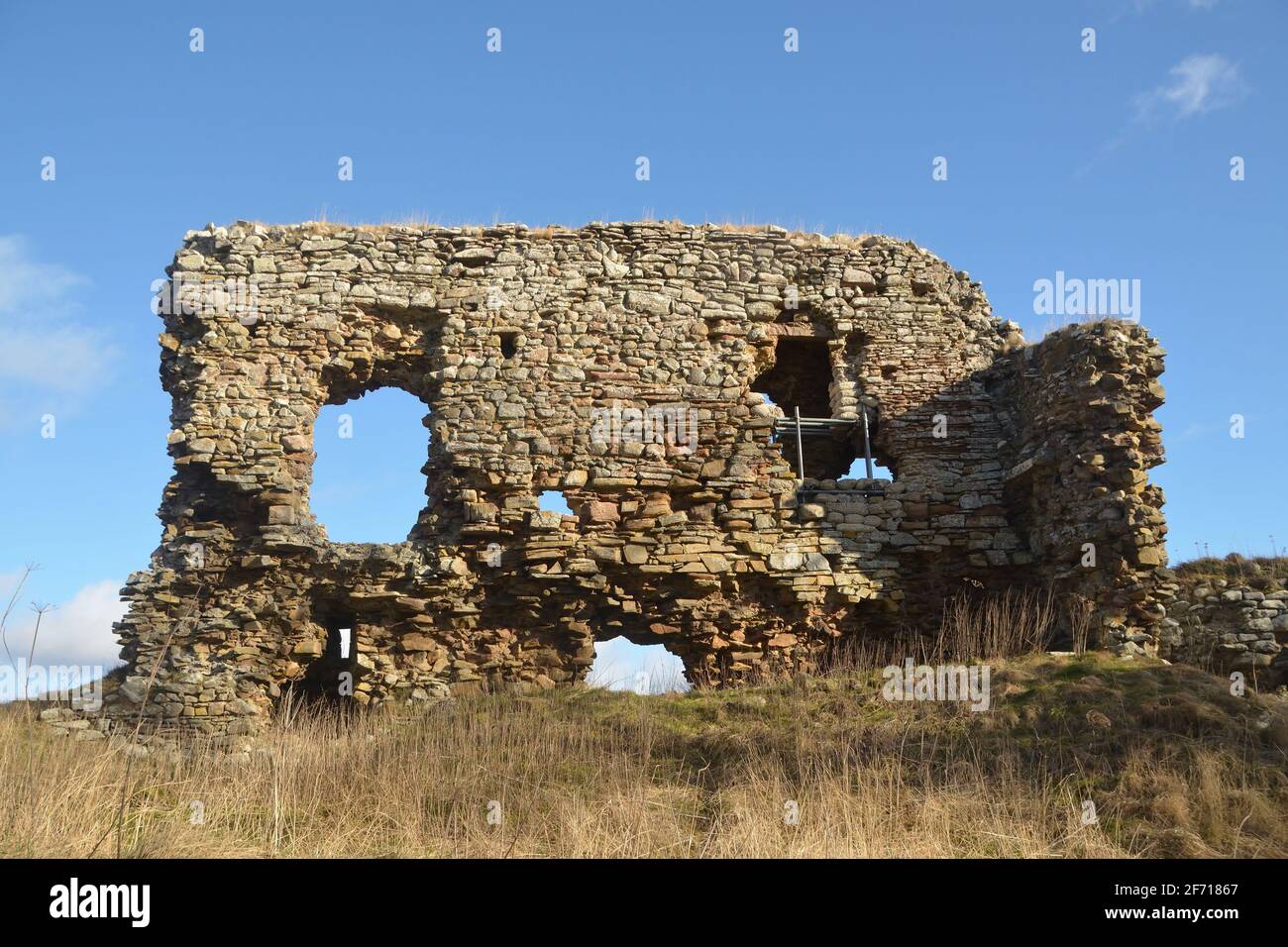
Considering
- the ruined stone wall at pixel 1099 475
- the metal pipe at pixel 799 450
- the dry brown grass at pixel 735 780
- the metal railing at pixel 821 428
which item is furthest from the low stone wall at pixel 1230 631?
the metal pipe at pixel 799 450

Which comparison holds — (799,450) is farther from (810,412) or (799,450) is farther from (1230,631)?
(1230,631)

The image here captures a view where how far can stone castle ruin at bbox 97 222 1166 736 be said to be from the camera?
1093 centimetres

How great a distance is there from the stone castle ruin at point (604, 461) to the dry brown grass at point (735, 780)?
48.5 inches

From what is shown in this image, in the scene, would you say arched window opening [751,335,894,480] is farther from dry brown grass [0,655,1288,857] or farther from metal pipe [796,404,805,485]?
dry brown grass [0,655,1288,857]

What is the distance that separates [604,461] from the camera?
1145 cm

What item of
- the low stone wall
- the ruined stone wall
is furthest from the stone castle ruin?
the low stone wall

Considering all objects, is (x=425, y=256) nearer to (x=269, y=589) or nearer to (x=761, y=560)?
(x=269, y=589)

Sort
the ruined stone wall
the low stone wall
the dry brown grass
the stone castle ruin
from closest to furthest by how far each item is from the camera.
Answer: the dry brown grass
the low stone wall
the ruined stone wall
the stone castle ruin

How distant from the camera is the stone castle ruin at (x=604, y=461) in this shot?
10.9 m

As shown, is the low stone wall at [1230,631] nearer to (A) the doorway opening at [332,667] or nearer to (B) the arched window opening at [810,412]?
(B) the arched window opening at [810,412]

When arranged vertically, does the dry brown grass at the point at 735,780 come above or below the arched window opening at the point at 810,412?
below

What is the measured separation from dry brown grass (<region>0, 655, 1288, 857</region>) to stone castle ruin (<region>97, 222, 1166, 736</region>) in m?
1.23

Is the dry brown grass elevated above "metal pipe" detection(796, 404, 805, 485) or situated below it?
below

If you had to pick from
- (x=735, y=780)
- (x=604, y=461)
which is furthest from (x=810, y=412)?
(x=735, y=780)
